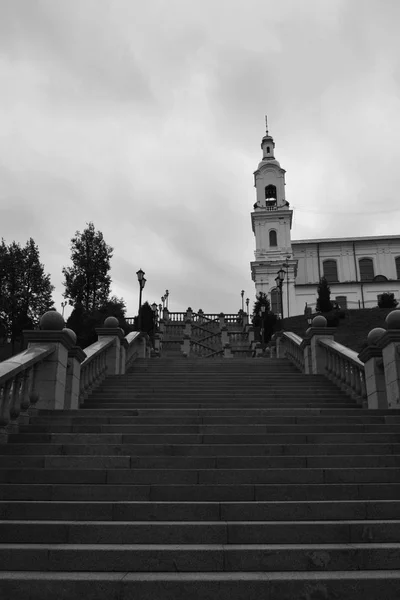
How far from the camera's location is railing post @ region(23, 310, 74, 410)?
9.96m

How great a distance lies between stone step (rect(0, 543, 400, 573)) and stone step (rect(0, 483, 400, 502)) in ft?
4.13

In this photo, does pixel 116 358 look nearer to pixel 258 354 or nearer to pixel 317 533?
pixel 317 533

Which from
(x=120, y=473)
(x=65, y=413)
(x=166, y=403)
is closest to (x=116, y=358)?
(x=166, y=403)

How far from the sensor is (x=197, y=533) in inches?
217

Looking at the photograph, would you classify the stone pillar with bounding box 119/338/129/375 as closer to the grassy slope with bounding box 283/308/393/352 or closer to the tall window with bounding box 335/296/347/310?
the grassy slope with bounding box 283/308/393/352

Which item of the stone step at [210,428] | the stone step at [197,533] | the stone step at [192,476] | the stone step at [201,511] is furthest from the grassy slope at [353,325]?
the stone step at [197,533]

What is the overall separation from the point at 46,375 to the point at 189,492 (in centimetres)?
459

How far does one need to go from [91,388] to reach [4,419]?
194 inches

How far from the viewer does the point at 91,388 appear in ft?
42.4

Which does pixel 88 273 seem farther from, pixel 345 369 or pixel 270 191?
pixel 345 369

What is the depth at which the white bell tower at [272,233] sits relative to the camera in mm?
66062

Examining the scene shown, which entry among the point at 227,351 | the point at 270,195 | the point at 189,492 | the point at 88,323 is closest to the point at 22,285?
the point at 88,323

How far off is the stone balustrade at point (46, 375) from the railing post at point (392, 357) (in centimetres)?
579

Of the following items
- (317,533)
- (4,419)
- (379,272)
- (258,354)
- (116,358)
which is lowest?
(317,533)
